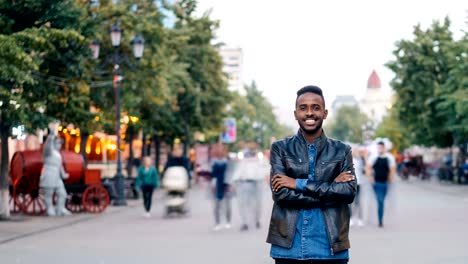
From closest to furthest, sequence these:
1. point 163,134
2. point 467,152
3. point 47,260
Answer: point 47,260, point 163,134, point 467,152

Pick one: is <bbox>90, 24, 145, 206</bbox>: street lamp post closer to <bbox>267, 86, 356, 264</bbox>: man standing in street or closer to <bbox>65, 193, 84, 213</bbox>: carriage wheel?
<bbox>65, 193, 84, 213</bbox>: carriage wheel

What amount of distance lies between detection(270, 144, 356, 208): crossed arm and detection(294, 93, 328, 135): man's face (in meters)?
0.25

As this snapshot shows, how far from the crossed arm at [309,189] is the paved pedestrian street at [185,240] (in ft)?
24.1

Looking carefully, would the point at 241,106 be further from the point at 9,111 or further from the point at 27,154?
the point at 9,111

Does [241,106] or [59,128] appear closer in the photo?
[59,128]

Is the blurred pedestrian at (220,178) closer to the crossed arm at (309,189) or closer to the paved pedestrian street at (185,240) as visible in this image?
the paved pedestrian street at (185,240)

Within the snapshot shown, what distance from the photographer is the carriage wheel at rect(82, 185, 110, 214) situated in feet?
80.6

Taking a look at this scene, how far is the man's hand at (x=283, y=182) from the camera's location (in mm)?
5025

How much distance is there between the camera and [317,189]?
4.98 metres

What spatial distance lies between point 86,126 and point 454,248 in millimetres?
12941


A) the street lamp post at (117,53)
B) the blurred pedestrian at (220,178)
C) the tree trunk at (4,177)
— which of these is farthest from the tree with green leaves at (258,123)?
the blurred pedestrian at (220,178)

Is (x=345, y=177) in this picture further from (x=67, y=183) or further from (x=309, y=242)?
(x=67, y=183)

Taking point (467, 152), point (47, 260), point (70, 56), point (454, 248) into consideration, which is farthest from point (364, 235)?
point (467, 152)

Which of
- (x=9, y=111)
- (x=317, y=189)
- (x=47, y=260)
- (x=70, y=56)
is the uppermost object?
(x=70, y=56)
